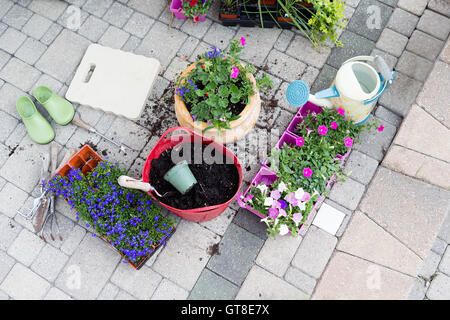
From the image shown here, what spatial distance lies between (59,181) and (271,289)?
1776mm

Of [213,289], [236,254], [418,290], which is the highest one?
[418,290]

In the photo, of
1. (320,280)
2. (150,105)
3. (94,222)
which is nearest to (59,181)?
(94,222)

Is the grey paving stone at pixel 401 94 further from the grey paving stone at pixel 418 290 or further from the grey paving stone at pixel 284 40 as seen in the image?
the grey paving stone at pixel 418 290

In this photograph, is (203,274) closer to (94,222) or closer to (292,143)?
(94,222)

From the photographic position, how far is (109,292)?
3.00 m

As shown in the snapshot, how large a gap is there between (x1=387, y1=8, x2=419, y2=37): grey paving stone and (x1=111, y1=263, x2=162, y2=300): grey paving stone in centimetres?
298

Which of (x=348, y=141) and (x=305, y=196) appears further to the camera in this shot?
(x=348, y=141)

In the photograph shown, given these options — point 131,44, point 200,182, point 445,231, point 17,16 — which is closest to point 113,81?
point 131,44

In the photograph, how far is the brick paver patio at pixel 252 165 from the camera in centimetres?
301

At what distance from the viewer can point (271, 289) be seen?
2.98 metres

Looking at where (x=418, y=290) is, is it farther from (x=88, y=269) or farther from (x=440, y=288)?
(x=88, y=269)

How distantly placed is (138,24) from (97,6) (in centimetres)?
46

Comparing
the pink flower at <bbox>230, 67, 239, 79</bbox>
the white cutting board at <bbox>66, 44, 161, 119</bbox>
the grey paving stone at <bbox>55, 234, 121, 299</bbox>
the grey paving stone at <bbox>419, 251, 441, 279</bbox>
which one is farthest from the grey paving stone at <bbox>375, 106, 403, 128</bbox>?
the grey paving stone at <bbox>55, 234, 121, 299</bbox>

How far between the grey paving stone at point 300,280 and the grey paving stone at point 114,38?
2471 mm
